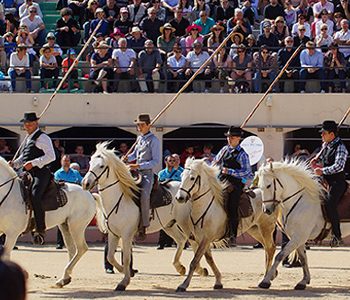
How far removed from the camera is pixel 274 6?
2445cm

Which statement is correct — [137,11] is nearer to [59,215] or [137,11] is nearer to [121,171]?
[59,215]

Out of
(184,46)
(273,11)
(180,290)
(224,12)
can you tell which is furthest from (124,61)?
(180,290)

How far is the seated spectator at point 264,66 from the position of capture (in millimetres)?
22184

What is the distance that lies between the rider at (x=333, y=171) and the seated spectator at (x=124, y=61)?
34.1ft

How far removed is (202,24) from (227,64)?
6.86 feet

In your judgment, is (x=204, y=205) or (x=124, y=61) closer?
(x=204, y=205)

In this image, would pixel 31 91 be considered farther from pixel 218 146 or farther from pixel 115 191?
pixel 115 191

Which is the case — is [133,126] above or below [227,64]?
below

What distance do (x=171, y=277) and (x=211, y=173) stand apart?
2150 mm

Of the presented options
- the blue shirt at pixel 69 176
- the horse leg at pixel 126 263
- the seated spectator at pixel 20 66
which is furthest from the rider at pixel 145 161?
the seated spectator at pixel 20 66

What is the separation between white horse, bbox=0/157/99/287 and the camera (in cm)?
1218

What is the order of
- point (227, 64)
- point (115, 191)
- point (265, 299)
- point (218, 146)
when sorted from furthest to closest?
point (218, 146) → point (227, 64) → point (115, 191) → point (265, 299)

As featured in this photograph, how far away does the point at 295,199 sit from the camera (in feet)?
40.5

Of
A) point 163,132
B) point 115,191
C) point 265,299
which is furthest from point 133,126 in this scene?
point 265,299
